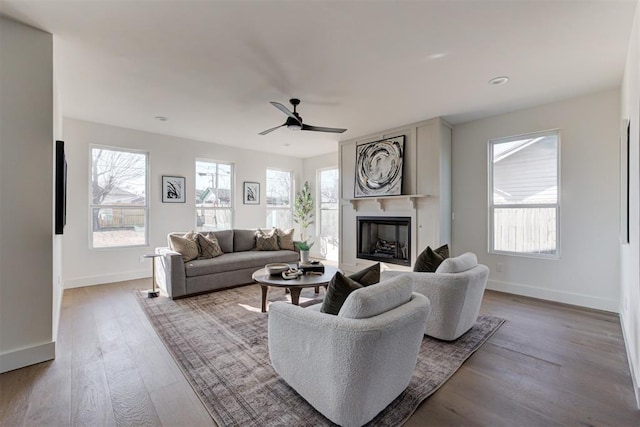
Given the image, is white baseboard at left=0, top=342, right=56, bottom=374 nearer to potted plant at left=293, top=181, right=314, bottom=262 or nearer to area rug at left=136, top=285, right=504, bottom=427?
area rug at left=136, top=285, right=504, bottom=427

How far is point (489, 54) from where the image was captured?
103 inches

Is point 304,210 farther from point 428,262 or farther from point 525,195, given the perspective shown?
point 428,262

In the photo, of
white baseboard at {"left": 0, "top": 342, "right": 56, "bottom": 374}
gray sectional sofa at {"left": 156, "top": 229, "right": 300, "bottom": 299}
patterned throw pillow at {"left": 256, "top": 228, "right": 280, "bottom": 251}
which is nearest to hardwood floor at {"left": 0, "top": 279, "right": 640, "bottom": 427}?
white baseboard at {"left": 0, "top": 342, "right": 56, "bottom": 374}

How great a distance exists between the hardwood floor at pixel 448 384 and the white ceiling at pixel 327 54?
103 inches

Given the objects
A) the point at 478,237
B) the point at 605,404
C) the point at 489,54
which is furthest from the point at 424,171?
the point at 605,404

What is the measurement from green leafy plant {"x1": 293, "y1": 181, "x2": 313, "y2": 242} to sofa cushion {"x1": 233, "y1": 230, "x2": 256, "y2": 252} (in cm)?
194

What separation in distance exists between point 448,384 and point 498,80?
3.04m

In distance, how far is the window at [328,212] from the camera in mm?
6896

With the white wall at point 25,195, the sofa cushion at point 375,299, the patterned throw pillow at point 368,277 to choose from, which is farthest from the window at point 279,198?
the sofa cushion at point 375,299

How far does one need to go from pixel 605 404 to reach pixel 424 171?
3.32m

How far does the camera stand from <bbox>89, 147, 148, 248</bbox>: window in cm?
474

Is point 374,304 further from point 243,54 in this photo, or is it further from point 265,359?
point 243,54

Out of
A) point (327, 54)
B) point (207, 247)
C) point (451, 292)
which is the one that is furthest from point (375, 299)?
point (207, 247)

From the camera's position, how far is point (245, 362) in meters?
2.30
